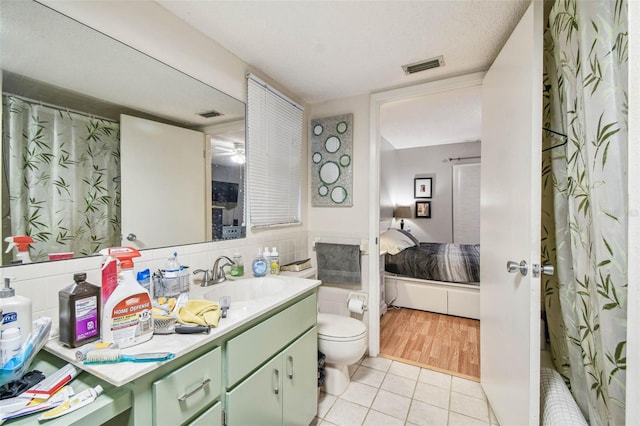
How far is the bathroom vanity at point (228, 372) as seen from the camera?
0.69 metres

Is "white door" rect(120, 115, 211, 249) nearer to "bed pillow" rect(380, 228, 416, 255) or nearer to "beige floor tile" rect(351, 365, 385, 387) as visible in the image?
"beige floor tile" rect(351, 365, 385, 387)

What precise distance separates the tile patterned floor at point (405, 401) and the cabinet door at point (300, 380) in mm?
255

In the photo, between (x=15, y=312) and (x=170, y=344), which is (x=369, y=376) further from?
(x=15, y=312)

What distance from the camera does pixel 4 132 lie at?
86cm

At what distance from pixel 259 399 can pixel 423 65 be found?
217cm

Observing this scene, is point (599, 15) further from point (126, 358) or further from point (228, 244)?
point (228, 244)

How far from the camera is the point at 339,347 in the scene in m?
1.73

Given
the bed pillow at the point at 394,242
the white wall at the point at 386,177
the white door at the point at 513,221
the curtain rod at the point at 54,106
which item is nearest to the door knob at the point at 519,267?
the white door at the point at 513,221

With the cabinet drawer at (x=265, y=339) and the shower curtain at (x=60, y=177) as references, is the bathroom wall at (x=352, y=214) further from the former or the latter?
the shower curtain at (x=60, y=177)

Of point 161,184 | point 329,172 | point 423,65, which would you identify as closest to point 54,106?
point 161,184

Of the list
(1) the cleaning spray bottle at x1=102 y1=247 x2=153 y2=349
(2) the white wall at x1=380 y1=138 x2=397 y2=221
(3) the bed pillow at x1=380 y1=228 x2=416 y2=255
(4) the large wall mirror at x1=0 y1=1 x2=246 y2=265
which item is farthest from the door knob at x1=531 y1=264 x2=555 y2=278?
(2) the white wall at x1=380 y1=138 x2=397 y2=221

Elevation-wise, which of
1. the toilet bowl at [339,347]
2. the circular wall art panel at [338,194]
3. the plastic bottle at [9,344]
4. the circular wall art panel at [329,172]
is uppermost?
the circular wall art panel at [329,172]

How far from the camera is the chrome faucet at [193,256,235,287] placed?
141cm

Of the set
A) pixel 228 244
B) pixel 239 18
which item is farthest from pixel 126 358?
pixel 239 18
